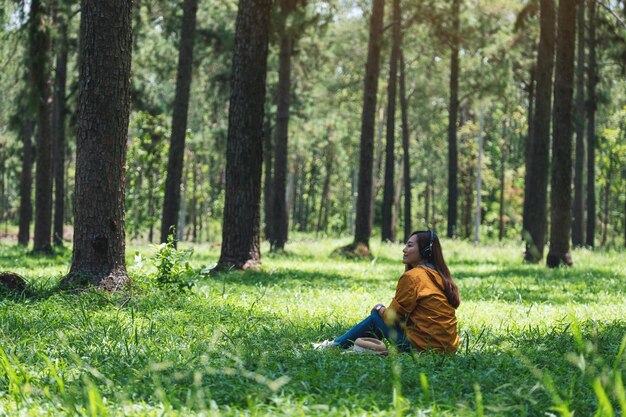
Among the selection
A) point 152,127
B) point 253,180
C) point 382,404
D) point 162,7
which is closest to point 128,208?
point 152,127

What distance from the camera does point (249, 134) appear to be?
43.9 feet

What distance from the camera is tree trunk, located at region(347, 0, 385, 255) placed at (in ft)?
66.4

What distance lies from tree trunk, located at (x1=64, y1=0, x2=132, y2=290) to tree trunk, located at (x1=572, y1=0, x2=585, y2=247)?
1959cm

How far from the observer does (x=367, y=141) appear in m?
20.6

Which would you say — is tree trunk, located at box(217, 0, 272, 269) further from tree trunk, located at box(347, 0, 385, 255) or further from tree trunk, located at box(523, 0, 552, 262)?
tree trunk, located at box(523, 0, 552, 262)

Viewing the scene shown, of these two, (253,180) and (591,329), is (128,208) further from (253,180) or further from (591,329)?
(591,329)

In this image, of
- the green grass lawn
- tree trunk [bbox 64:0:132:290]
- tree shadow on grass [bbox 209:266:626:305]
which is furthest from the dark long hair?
tree trunk [bbox 64:0:132:290]

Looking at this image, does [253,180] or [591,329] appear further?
[253,180]

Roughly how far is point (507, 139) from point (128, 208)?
31.9 metres

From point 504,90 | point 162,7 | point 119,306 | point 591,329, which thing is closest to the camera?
point 591,329

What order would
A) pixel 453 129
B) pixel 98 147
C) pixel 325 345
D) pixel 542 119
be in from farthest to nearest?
pixel 453 129 → pixel 542 119 → pixel 98 147 → pixel 325 345

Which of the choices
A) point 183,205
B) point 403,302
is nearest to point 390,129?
point 183,205

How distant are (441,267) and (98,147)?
4.73m

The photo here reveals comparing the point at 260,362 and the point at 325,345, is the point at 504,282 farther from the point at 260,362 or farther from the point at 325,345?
the point at 260,362
